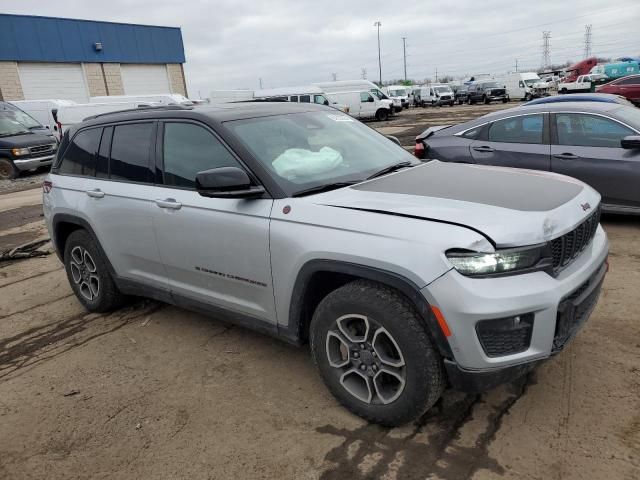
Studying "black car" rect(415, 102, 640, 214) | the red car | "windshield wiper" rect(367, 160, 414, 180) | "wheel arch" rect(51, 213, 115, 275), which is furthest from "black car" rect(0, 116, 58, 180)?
the red car

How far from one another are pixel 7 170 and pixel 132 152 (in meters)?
14.0

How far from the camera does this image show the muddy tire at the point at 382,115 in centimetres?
3216

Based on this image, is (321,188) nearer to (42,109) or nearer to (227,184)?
(227,184)

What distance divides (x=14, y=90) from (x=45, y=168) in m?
16.1

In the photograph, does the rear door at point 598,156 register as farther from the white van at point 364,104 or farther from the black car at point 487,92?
the black car at point 487,92

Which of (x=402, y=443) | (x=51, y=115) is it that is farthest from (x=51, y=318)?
(x=51, y=115)

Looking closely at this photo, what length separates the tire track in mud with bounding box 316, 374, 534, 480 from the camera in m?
2.44

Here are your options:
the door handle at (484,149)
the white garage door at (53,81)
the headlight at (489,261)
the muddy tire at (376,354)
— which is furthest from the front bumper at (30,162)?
the white garage door at (53,81)

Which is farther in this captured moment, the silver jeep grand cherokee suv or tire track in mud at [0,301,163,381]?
tire track in mud at [0,301,163,381]

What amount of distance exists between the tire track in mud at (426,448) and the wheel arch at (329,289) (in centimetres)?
53

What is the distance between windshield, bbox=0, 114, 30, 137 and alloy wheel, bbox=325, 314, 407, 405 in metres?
16.2

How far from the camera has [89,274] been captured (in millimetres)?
4555

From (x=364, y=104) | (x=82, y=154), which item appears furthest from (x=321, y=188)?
(x=364, y=104)

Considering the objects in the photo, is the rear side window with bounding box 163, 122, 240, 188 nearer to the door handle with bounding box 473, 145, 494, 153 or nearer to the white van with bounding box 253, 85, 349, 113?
the door handle with bounding box 473, 145, 494, 153
